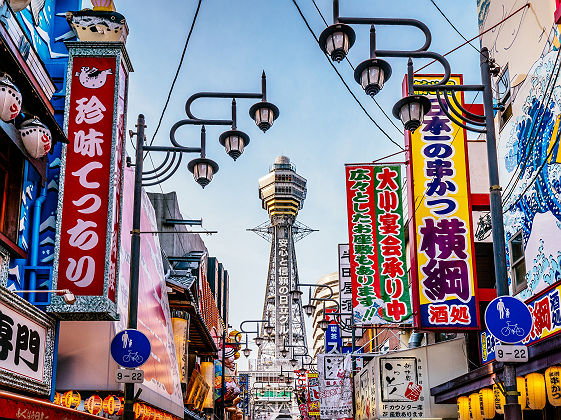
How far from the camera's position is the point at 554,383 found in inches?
462

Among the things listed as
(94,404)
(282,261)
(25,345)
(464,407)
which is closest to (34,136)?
(25,345)

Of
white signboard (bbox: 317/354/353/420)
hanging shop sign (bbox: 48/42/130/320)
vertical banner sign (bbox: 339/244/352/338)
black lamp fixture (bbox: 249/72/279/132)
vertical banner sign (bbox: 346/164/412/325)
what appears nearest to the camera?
hanging shop sign (bbox: 48/42/130/320)

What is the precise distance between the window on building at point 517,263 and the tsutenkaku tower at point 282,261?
469ft

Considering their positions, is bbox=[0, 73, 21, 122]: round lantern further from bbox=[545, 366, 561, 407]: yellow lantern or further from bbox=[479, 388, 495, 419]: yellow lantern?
bbox=[479, 388, 495, 419]: yellow lantern

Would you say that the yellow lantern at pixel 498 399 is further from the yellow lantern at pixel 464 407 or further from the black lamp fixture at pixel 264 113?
the black lamp fixture at pixel 264 113

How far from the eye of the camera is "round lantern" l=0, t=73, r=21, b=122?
29.7 ft

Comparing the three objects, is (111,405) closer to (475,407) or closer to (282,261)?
(475,407)

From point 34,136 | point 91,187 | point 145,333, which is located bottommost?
point 145,333

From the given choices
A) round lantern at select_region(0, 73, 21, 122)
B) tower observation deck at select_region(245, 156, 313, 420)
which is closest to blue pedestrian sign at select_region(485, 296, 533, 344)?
round lantern at select_region(0, 73, 21, 122)

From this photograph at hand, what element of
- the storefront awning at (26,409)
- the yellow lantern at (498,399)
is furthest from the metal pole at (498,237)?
the storefront awning at (26,409)

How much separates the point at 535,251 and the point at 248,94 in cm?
650

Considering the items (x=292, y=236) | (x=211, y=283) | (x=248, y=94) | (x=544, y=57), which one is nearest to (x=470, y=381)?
(x=544, y=57)

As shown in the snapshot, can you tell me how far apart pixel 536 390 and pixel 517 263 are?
440 cm

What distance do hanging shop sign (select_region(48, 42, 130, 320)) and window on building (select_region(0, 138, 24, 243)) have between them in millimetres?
827
